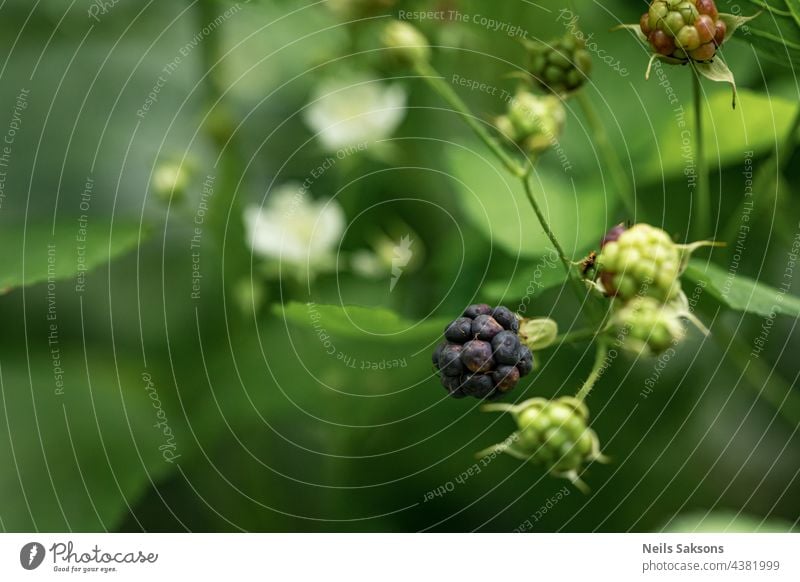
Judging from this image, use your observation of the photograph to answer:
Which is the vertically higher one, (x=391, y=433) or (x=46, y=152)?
(x=46, y=152)

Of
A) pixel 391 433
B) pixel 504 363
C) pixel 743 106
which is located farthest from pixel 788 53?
pixel 391 433

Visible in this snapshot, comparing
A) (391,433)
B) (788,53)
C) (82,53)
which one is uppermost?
(82,53)

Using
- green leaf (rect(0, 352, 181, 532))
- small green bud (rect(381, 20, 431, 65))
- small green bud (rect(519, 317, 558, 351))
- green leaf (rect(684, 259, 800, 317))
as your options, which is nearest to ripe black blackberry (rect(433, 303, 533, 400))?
small green bud (rect(519, 317, 558, 351))

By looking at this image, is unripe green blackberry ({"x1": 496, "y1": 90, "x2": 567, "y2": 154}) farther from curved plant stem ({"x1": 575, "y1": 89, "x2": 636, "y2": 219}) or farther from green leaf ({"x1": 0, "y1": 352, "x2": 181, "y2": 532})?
A: green leaf ({"x1": 0, "y1": 352, "x2": 181, "y2": 532})

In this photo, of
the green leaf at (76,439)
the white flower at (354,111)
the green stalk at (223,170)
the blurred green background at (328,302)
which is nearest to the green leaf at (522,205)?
the blurred green background at (328,302)

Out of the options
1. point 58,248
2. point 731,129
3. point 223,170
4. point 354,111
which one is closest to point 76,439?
point 58,248

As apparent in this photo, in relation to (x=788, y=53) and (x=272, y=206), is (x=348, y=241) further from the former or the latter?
(x=788, y=53)
